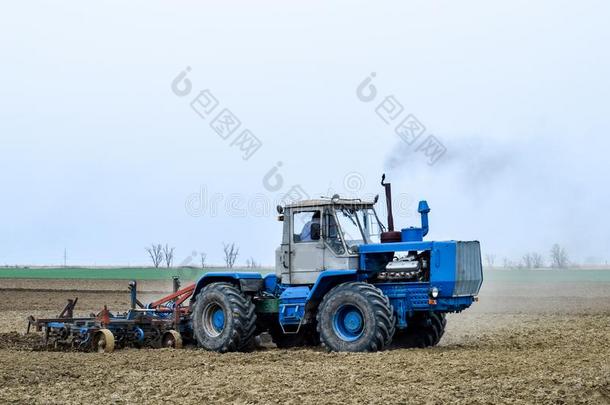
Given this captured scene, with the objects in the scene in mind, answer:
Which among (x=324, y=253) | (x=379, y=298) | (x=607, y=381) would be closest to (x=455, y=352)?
(x=379, y=298)

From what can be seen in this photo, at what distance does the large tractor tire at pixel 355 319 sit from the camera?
15.3m

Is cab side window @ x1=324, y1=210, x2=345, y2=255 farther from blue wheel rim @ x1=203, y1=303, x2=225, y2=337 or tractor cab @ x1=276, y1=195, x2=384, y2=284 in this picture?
blue wheel rim @ x1=203, y1=303, x2=225, y2=337

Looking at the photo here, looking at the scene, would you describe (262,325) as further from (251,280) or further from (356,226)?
(356,226)

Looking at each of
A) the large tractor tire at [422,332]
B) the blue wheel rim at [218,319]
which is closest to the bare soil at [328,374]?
the large tractor tire at [422,332]

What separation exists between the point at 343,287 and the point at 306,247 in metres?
1.34

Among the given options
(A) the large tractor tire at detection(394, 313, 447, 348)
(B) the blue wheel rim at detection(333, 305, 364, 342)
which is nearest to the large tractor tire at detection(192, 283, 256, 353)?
(B) the blue wheel rim at detection(333, 305, 364, 342)

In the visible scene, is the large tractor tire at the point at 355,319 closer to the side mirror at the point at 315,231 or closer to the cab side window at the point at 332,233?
the cab side window at the point at 332,233

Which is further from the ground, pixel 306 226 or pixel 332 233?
pixel 306 226

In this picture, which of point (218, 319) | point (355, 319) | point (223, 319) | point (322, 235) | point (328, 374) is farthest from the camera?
point (218, 319)

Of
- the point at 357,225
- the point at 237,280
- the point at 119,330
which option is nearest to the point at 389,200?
the point at 357,225

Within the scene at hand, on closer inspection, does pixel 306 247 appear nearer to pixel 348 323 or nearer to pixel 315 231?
pixel 315 231

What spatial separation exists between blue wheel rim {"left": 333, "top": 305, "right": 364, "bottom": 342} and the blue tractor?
2cm

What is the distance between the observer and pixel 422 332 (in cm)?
1698

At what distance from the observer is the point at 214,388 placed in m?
12.0
